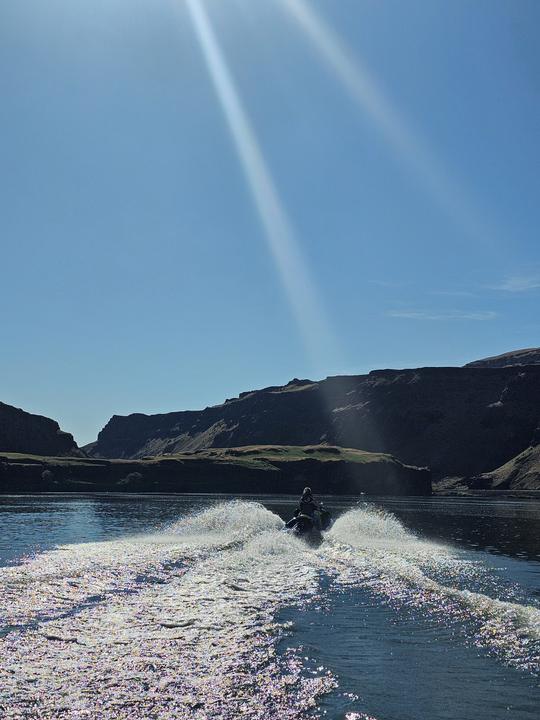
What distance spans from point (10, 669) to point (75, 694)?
2876mm

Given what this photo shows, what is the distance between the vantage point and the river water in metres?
15.7

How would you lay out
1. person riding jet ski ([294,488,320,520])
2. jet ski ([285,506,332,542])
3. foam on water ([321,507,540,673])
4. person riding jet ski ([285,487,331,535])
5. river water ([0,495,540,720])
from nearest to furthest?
river water ([0,495,540,720])
foam on water ([321,507,540,673])
jet ski ([285,506,332,542])
person riding jet ski ([285,487,331,535])
person riding jet ski ([294,488,320,520])

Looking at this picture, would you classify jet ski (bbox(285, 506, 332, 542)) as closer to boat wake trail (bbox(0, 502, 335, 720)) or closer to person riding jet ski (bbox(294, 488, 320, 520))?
person riding jet ski (bbox(294, 488, 320, 520))

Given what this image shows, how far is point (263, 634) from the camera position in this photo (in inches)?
864

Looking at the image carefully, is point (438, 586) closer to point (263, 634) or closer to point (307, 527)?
point (263, 634)

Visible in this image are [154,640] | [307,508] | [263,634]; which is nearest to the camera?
[154,640]

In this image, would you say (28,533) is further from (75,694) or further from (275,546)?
(75,694)

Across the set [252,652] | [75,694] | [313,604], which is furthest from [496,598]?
[75,694]

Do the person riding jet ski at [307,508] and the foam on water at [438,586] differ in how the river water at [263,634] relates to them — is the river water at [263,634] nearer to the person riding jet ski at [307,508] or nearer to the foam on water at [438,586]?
the foam on water at [438,586]

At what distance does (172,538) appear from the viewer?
5212 cm

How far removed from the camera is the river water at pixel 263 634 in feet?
51.5

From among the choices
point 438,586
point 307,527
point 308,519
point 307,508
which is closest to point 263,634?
point 438,586

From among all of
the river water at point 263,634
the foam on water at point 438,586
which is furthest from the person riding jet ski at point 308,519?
the river water at point 263,634

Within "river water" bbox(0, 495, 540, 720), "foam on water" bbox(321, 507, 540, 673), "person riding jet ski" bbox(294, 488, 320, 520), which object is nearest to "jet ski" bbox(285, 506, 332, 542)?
"person riding jet ski" bbox(294, 488, 320, 520)
